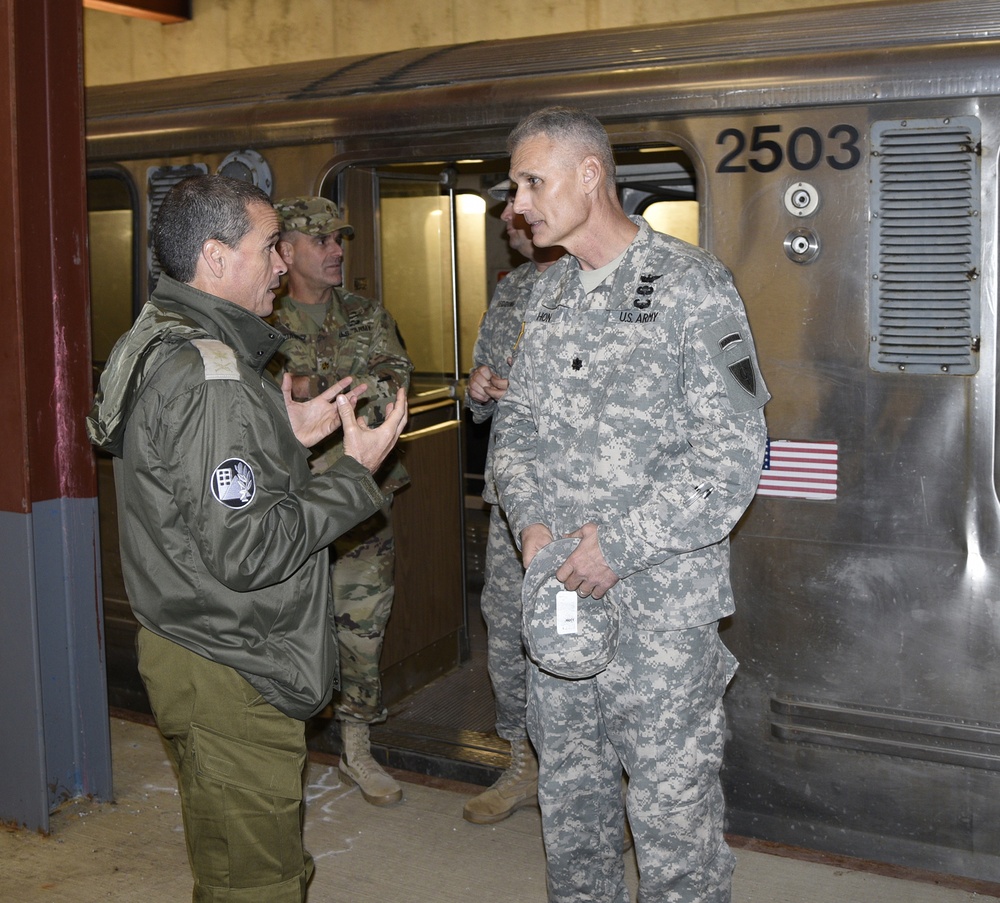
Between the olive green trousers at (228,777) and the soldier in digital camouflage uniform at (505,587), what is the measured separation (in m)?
1.46

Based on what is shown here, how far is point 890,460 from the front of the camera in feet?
10.5

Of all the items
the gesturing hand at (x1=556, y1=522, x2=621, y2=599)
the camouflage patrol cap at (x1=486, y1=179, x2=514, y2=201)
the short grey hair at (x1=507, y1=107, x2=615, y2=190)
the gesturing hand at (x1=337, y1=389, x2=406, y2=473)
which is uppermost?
the camouflage patrol cap at (x1=486, y1=179, x2=514, y2=201)

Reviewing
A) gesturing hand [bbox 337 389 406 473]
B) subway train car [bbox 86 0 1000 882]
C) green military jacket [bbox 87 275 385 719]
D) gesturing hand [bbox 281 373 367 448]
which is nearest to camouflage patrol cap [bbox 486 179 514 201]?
subway train car [bbox 86 0 1000 882]

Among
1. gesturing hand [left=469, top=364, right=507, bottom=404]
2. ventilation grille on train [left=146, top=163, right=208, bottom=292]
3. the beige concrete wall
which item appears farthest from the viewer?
the beige concrete wall

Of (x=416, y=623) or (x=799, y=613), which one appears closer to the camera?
(x=799, y=613)

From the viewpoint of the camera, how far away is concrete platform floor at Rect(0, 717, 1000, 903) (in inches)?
128

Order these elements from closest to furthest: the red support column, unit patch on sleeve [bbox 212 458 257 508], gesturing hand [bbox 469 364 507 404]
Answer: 1. unit patch on sleeve [bbox 212 458 257 508]
2. the red support column
3. gesturing hand [bbox 469 364 507 404]

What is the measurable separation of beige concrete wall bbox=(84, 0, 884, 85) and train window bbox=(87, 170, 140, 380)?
108 inches

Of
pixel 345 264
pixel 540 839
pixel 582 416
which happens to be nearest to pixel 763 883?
pixel 540 839

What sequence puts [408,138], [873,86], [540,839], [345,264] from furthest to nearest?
1. [345,264]
2. [408,138]
3. [540,839]
4. [873,86]

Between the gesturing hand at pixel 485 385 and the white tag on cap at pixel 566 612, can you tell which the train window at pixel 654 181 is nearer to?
the gesturing hand at pixel 485 385

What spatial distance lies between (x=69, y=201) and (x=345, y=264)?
3.54 ft

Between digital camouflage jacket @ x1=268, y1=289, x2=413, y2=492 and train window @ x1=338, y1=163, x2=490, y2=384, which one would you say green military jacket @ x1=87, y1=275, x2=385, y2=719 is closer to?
digital camouflage jacket @ x1=268, y1=289, x2=413, y2=492

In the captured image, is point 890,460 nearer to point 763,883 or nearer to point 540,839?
point 763,883
